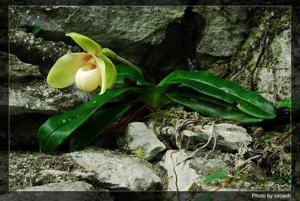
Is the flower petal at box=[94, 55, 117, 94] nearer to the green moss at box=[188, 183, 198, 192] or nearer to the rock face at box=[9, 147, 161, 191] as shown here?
the rock face at box=[9, 147, 161, 191]

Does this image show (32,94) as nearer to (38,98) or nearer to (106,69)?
(38,98)

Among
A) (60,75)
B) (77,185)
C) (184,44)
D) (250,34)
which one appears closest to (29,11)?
(60,75)

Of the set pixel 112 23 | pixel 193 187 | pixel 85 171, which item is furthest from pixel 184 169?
pixel 112 23

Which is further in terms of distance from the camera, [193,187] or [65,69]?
[65,69]

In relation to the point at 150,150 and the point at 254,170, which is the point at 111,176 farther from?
the point at 254,170

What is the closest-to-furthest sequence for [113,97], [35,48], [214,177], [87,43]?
[214,177], [87,43], [113,97], [35,48]

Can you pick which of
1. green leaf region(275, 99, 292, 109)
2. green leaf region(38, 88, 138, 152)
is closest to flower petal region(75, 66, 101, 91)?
green leaf region(38, 88, 138, 152)
